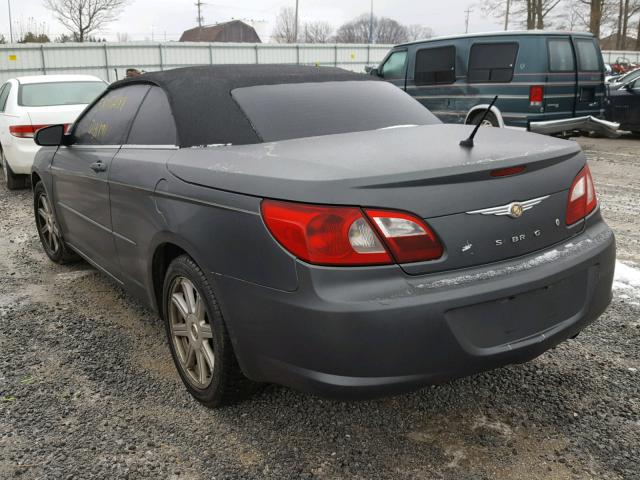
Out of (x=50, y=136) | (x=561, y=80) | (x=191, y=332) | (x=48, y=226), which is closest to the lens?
(x=191, y=332)

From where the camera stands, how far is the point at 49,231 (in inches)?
196

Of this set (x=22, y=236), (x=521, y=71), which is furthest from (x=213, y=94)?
(x=521, y=71)

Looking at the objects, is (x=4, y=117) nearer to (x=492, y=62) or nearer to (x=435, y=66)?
(x=435, y=66)

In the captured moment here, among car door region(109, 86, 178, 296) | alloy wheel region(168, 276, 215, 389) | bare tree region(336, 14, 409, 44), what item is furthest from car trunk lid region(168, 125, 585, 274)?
bare tree region(336, 14, 409, 44)

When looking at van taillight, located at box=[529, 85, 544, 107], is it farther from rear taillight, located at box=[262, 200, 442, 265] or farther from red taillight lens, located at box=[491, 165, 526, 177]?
rear taillight, located at box=[262, 200, 442, 265]

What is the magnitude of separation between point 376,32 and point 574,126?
320 feet

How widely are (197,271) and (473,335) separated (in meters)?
1.13

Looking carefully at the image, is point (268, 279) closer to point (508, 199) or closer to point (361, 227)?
point (361, 227)

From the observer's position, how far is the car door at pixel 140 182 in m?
2.82

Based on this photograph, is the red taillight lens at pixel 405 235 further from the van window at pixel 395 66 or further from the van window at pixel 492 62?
the van window at pixel 395 66

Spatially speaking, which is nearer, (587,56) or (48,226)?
(48,226)

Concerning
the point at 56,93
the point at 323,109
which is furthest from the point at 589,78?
the point at 323,109

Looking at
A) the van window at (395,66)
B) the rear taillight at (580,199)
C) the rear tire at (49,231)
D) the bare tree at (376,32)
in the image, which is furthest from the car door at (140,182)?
the bare tree at (376,32)

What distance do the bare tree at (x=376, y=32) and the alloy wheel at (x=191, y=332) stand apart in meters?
99.4
